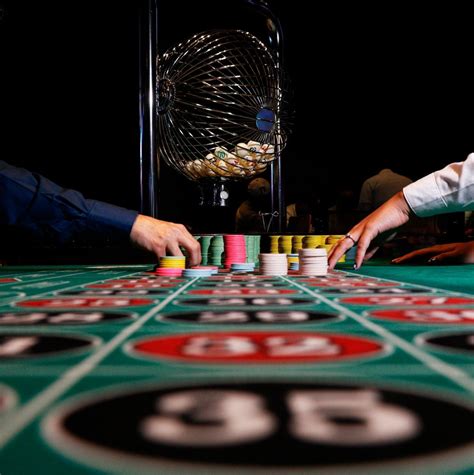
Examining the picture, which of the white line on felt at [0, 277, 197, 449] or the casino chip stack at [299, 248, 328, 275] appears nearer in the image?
the white line on felt at [0, 277, 197, 449]

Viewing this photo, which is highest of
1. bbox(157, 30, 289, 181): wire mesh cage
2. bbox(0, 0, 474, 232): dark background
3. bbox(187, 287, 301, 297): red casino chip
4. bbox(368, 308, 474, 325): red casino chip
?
bbox(0, 0, 474, 232): dark background

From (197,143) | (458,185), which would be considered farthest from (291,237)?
(458,185)

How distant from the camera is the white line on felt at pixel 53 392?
41 centimetres

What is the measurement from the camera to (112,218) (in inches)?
101

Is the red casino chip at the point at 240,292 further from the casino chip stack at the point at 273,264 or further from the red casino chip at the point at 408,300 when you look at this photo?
the casino chip stack at the point at 273,264

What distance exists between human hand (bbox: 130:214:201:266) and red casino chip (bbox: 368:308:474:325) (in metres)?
1.54

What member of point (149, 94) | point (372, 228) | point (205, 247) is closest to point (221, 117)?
point (149, 94)

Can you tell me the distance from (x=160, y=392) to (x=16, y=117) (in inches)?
188

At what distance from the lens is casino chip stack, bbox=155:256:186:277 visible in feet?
7.14

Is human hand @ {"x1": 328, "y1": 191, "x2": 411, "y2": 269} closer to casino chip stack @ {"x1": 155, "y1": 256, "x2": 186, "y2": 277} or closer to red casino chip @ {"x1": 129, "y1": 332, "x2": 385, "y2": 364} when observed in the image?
casino chip stack @ {"x1": 155, "y1": 256, "x2": 186, "y2": 277}

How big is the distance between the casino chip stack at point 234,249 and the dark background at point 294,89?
0.89 metres

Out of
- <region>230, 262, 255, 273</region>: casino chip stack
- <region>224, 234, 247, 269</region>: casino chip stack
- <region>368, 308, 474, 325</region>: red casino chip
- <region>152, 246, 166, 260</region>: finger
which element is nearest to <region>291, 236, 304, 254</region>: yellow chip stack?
<region>224, 234, 247, 269</region>: casino chip stack

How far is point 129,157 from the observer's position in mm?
4602

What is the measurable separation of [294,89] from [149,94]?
160 cm
